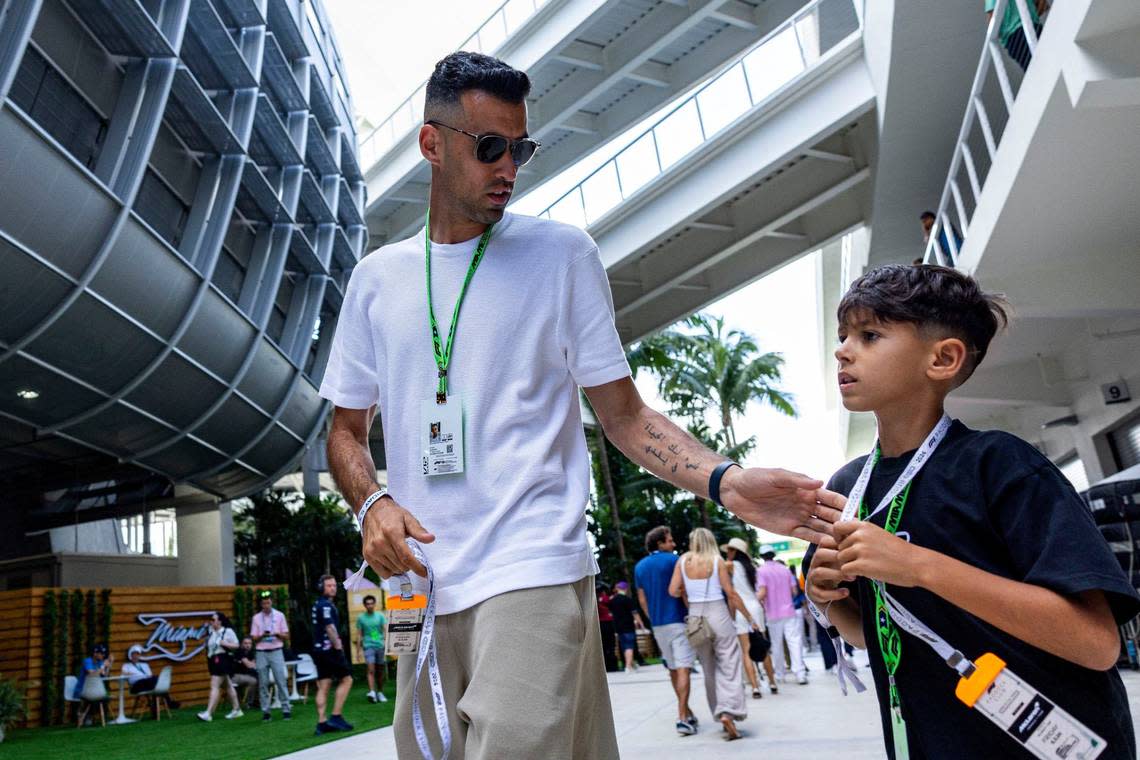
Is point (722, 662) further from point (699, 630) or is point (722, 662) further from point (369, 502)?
point (369, 502)

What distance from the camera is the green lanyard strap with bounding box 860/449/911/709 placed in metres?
1.96

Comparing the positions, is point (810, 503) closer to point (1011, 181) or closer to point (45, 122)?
point (1011, 181)

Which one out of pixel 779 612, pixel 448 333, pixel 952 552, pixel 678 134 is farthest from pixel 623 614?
pixel 952 552

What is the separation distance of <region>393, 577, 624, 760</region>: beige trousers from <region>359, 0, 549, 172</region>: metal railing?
679 inches

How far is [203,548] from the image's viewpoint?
27.8 meters

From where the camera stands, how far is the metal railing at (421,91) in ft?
75.6

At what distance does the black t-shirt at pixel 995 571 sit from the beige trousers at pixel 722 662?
7.30 metres

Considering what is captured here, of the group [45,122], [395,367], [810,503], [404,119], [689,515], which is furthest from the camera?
[689,515]

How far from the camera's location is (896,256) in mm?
24594

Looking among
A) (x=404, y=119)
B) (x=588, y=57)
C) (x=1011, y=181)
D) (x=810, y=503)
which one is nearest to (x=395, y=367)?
(x=810, y=503)

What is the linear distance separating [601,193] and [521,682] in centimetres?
2186

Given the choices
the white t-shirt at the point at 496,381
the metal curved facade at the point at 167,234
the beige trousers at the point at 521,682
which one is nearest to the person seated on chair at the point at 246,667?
the metal curved facade at the point at 167,234

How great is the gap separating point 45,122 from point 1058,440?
61.0ft

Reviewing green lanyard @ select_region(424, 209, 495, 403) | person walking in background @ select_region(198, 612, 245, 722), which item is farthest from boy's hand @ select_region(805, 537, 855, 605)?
person walking in background @ select_region(198, 612, 245, 722)
